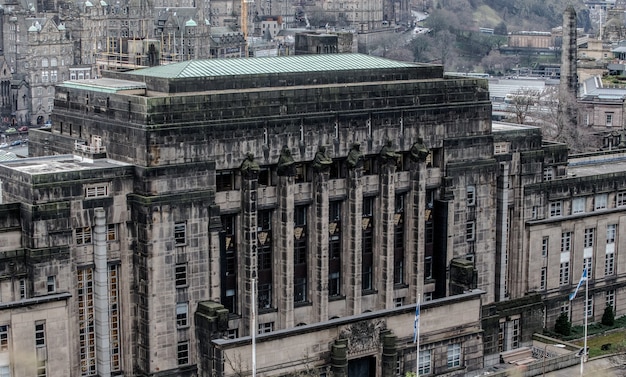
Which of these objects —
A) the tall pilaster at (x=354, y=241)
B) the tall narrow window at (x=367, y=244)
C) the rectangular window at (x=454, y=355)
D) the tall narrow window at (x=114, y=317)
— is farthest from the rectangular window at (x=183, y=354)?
the rectangular window at (x=454, y=355)

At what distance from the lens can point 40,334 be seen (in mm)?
72812

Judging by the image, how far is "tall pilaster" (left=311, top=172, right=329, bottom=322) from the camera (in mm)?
82812

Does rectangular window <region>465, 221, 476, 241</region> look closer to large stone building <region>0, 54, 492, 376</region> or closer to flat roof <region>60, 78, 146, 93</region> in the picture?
large stone building <region>0, 54, 492, 376</region>

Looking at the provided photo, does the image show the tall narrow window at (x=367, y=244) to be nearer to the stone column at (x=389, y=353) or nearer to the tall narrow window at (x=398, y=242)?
the tall narrow window at (x=398, y=242)

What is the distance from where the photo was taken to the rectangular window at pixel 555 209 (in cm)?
9938

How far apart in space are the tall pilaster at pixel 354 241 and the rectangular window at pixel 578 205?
23819 mm

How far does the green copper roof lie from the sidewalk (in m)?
24.9

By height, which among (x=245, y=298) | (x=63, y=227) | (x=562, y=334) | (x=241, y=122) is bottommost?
(x=562, y=334)

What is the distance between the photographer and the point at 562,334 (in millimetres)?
99062

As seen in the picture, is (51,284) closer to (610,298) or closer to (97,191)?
(97,191)

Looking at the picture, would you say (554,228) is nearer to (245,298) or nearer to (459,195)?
(459,195)

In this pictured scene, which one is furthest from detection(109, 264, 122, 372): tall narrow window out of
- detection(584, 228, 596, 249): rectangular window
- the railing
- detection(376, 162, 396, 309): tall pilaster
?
detection(584, 228, 596, 249): rectangular window

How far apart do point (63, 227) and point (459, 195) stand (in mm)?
31298

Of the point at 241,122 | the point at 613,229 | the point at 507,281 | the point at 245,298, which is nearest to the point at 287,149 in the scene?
the point at 241,122
